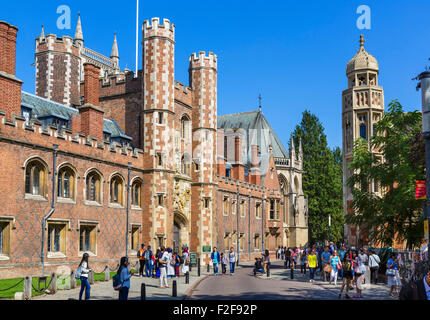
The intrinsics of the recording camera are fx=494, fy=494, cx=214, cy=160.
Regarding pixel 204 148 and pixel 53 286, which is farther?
pixel 204 148

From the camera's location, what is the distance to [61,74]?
35.8 m

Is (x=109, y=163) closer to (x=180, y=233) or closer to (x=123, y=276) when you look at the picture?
(x=180, y=233)

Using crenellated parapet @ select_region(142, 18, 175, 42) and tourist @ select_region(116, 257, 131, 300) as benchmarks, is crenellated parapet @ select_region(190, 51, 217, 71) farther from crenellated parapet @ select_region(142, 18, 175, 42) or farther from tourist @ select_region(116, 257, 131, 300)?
tourist @ select_region(116, 257, 131, 300)

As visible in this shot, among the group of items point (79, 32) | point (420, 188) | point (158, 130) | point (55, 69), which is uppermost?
point (79, 32)

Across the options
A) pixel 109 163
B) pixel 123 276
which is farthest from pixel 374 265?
pixel 109 163

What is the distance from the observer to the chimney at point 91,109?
95.5 feet

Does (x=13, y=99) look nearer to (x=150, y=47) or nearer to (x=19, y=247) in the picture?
(x=19, y=247)

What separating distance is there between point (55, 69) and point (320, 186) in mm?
38679

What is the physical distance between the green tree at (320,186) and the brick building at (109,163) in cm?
1797

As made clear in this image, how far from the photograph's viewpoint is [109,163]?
29.2 metres

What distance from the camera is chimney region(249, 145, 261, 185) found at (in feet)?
176

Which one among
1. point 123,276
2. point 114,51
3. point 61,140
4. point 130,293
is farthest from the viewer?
point 114,51

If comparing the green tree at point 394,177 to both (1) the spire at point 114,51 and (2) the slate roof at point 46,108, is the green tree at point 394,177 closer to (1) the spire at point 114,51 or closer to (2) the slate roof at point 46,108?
(2) the slate roof at point 46,108

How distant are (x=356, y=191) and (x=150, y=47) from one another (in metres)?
16.6
